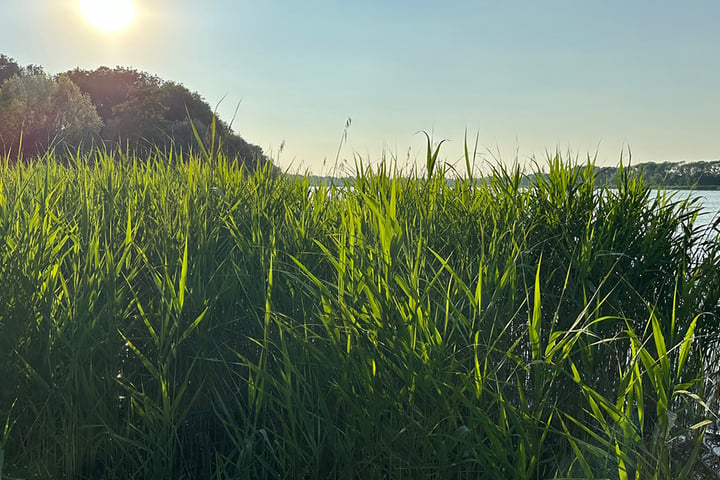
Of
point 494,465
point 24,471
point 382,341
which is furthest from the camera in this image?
point 24,471

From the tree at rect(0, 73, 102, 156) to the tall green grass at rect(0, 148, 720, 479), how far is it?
22.6m

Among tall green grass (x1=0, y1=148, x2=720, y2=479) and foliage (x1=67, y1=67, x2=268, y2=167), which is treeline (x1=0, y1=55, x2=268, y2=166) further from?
tall green grass (x1=0, y1=148, x2=720, y2=479)

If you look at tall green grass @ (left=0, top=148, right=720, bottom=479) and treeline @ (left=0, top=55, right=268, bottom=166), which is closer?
tall green grass @ (left=0, top=148, right=720, bottom=479)

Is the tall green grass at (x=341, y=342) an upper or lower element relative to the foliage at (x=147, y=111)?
lower

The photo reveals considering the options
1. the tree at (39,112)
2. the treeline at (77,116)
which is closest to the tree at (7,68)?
the treeline at (77,116)

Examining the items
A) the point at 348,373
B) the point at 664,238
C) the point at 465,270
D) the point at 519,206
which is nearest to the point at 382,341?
the point at 348,373

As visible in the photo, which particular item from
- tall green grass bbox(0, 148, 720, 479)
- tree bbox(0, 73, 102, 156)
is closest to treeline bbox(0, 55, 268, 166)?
tree bbox(0, 73, 102, 156)

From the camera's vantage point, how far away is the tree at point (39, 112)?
22823mm

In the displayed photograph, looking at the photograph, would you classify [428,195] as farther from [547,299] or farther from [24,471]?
[24,471]

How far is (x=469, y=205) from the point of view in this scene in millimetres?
3328

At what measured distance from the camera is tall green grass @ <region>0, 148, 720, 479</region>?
1.76 meters

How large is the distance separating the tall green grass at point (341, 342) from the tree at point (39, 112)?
74.3 ft

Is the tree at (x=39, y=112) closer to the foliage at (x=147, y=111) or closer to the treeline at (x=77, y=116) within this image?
the treeline at (x=77, y=116)

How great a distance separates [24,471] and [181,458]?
55cm
